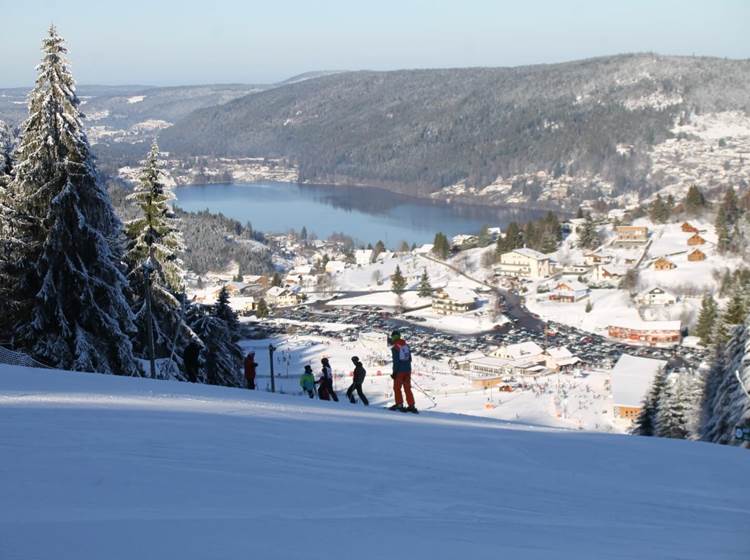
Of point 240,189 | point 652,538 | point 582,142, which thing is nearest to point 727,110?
point 582,142

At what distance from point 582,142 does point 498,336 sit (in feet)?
308

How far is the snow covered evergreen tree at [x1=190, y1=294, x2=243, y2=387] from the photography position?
1323 cm

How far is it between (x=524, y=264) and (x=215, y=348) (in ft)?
118

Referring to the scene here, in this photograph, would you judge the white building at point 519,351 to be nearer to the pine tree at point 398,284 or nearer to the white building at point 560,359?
the white building at point 560,359

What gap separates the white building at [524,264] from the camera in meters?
47.1

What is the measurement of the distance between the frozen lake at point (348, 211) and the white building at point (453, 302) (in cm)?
2914

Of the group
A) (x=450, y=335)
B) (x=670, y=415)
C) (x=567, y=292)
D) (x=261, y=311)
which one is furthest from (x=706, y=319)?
(x=261, y=311)

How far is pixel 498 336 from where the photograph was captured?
3525 cm

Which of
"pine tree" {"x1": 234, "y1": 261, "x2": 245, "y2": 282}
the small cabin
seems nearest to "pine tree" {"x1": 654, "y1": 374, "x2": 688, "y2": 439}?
the small cabin

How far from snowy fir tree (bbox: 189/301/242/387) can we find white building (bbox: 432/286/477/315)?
2711 cm

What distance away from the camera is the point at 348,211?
100688 mm

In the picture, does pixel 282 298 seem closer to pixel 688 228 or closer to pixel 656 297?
pixel 656 297

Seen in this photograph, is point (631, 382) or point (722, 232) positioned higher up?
point (722, 232)

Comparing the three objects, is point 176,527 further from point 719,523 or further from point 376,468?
point 719,523
